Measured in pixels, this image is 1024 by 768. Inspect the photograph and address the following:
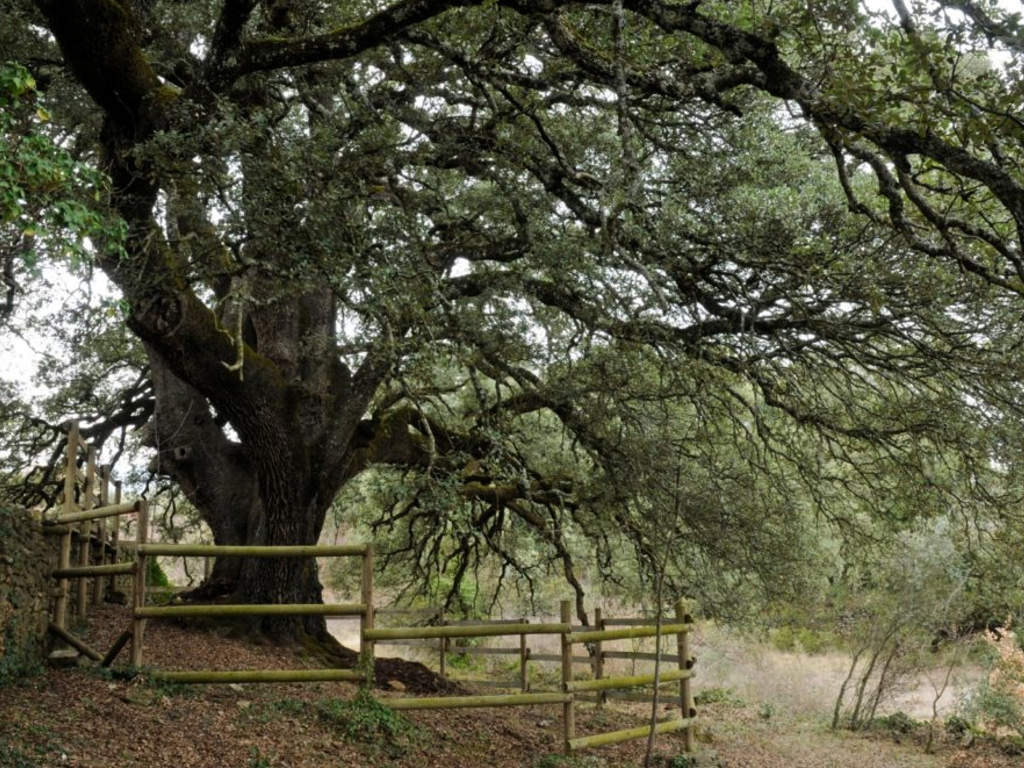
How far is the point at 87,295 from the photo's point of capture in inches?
250

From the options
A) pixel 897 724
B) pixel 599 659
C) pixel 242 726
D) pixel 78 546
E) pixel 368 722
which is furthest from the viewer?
pixel 897 724

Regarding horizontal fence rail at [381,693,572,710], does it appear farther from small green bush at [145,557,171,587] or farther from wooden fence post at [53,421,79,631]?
small green bush at [145,557,171,587]

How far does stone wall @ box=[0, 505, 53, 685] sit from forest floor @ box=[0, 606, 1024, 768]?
27 cm

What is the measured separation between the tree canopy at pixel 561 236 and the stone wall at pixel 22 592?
7.02 feet

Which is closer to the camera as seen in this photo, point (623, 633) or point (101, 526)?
point (623, 633)

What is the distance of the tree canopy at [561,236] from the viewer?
5453 mm

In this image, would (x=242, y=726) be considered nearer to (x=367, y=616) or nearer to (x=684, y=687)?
(x=367, y=616)

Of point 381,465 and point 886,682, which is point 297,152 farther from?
point 886,682

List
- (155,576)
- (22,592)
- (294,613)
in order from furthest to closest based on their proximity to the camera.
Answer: (155,576) → (294,613) → (22,592)

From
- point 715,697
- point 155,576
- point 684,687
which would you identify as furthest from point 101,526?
point 715,697

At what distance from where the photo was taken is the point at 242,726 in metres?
6.96

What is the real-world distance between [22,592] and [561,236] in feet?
18.8

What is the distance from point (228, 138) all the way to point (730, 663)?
17.8m

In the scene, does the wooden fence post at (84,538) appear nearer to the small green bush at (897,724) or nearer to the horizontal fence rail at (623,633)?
Answer: the horizontal fence rail at (623,633)
